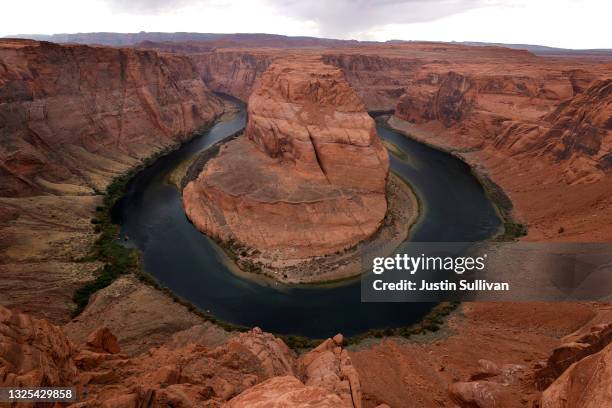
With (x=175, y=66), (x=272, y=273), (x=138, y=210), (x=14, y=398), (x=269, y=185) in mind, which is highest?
(x=175, y=66)

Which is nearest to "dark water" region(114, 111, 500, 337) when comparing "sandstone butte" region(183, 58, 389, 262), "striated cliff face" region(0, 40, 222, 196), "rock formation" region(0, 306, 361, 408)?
"sandstone butte" region(183, 58, 389, 262)

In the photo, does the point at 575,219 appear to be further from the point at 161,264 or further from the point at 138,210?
the point at 138,210

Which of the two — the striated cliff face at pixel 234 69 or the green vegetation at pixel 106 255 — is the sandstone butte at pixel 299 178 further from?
the striated cliff face at pixel 234 69

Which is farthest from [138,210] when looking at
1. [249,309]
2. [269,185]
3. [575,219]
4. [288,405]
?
[575,219]

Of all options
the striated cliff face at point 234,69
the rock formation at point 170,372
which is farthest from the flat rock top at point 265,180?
the striated cliff face at point 234,69

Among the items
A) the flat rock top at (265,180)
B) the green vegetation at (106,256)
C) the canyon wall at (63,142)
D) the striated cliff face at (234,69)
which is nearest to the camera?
the green vegetation at (106,256)

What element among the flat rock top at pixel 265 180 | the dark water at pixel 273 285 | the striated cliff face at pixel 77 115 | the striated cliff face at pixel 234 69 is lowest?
the dark water at pixel 273 285

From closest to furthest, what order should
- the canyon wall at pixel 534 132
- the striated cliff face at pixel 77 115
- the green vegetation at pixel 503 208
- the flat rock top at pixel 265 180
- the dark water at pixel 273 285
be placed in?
the dark water at pixel 273 285
the green vegetation at pixel 503 208
the flat rock top at pixel 265 180
the canyon wall at pixel 534 132
the striated cliff face at pixel 77 115
